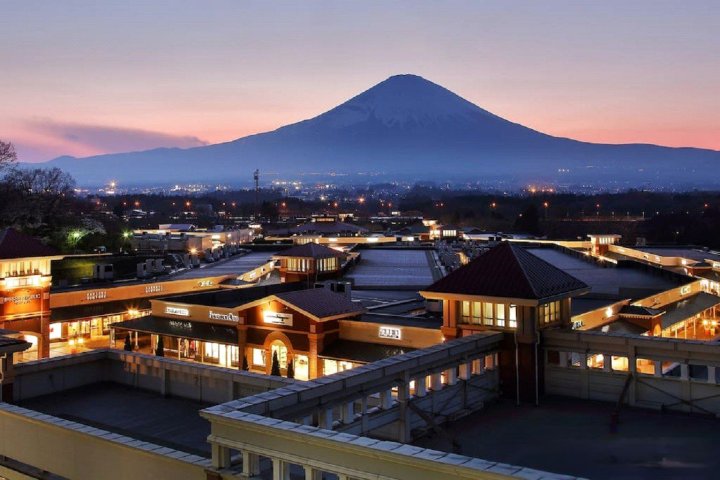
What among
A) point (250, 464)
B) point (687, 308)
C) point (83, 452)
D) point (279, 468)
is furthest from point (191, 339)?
point (687, 308)

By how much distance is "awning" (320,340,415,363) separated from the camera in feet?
109

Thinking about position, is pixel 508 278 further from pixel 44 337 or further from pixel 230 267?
pixel 230 267

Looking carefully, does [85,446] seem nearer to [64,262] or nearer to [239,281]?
[239,281]

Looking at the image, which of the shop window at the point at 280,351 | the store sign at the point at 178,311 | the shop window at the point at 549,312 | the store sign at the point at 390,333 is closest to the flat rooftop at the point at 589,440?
the shop window at the point at 549,312

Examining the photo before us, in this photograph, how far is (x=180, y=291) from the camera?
194 feet

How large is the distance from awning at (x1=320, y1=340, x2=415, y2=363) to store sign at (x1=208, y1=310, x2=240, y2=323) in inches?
246

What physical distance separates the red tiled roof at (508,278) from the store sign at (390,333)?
1155cm

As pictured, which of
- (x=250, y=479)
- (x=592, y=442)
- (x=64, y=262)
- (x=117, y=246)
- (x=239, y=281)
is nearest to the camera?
(x=250, y=479)

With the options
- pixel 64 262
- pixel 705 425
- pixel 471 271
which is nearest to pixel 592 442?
pixel 705 425

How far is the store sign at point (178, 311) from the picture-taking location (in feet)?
139

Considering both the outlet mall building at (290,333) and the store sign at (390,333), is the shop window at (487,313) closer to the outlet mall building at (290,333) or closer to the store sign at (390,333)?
the outlet mall building at (290,333)

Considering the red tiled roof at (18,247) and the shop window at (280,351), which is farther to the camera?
the red tiled roof at (18,247)

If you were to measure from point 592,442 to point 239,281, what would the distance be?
44629mm

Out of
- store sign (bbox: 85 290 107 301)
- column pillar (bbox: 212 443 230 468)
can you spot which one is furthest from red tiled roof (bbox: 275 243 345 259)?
column pillar (bbox: 212 443 230 468)
